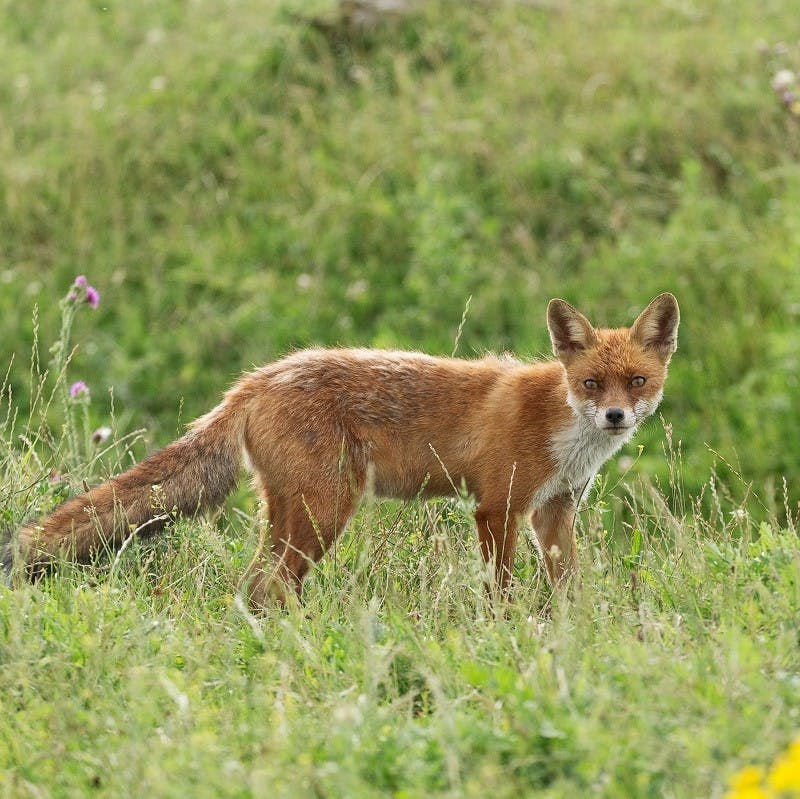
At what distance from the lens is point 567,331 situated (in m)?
6.09

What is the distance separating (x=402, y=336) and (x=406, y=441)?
525cm

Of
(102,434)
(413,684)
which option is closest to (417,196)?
(102,434)

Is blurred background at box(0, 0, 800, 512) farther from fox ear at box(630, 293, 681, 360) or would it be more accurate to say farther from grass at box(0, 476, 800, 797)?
grass at box(0, 476, 800, 797)

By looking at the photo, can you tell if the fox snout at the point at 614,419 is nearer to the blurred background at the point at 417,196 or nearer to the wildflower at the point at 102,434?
the wildflower at the point at 102,434

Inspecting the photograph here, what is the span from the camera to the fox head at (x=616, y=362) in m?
5.80

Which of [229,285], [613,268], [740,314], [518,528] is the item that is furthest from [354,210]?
[518,528]

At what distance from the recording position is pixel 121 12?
15719 mm

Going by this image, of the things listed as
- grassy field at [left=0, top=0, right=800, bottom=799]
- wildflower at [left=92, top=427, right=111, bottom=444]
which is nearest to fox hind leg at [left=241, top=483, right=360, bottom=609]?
grassy field at [left=0, top=0, right=800, bottom=799]

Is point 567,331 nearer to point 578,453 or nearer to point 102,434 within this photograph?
point 578,453

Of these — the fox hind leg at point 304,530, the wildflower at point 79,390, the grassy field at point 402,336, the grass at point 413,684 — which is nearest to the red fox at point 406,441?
the fox hind leg at point 304,530

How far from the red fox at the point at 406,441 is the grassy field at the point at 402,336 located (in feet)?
0.67

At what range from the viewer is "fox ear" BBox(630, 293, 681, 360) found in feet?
19.7

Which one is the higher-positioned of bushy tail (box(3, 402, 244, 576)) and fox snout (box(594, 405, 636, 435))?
fox snout (box(594, 405, 636, 435))

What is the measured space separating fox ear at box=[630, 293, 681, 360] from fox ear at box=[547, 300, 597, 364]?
0.22 m
